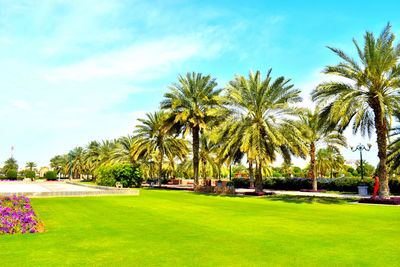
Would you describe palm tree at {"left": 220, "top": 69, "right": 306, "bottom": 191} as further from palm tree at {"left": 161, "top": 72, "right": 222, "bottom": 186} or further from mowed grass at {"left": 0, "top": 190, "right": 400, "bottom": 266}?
mowed grass at {"left": 0, "top": 190, "right": 400, "bottom": 266}

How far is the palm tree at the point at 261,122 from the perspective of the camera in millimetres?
23067

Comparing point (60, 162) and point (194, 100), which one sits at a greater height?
point (194, 100)

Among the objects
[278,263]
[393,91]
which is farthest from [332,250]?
[393,91]

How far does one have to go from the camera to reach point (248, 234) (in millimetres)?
8094

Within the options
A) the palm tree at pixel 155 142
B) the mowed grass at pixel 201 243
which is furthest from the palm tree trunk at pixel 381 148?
the palm tree at pixel 155 142

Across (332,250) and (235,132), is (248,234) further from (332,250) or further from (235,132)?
(235,132)

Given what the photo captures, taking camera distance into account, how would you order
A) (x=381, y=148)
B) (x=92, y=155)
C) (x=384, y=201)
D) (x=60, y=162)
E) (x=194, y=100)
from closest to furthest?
(x=384, y=201)
(x=381, y=148)
(x=194, y=100)
(x=92, y=155)
(x=60, y=162)

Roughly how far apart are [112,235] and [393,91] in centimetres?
1889

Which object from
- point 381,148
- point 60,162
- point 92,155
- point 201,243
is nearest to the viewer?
point 201,243

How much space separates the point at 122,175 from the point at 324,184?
22644mm

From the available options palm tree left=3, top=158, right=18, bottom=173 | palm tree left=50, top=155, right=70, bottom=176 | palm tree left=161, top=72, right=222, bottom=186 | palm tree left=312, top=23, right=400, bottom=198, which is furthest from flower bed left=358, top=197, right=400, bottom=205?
palm tree left=3, top=158, right=18, bottom=173

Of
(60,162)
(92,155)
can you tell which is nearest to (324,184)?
(92,155)

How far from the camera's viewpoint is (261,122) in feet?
80.0

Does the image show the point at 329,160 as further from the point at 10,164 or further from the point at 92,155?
the point at 10,164
